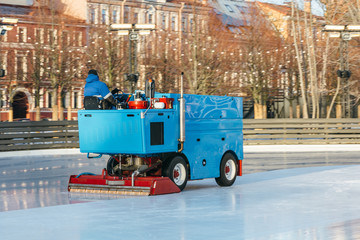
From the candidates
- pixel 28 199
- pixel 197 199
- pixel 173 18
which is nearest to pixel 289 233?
pixel 197 199

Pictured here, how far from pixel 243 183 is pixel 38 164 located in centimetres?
812

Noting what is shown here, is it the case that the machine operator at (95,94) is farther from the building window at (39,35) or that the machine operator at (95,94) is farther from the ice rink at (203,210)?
the building window at (39,35)

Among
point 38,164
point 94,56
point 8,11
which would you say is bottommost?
point 38,164

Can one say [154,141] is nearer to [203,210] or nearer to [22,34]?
[203,210]

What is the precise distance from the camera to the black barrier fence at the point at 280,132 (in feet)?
99.5

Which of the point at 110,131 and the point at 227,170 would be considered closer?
the point at 110,131

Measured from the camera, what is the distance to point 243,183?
51.8 feet

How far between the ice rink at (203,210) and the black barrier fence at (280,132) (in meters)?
11.5

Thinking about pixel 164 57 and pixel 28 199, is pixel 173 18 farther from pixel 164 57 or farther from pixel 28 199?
pixel 28 199

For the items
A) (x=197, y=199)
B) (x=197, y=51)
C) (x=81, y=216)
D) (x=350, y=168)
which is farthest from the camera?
(x=197, y=51)

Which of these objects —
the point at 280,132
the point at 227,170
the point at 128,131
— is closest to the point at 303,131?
the point at 280,132

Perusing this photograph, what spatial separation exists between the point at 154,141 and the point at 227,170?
2.44 meters

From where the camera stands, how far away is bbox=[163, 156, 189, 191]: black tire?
13703 millimetres

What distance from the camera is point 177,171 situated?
1398 centimetres
